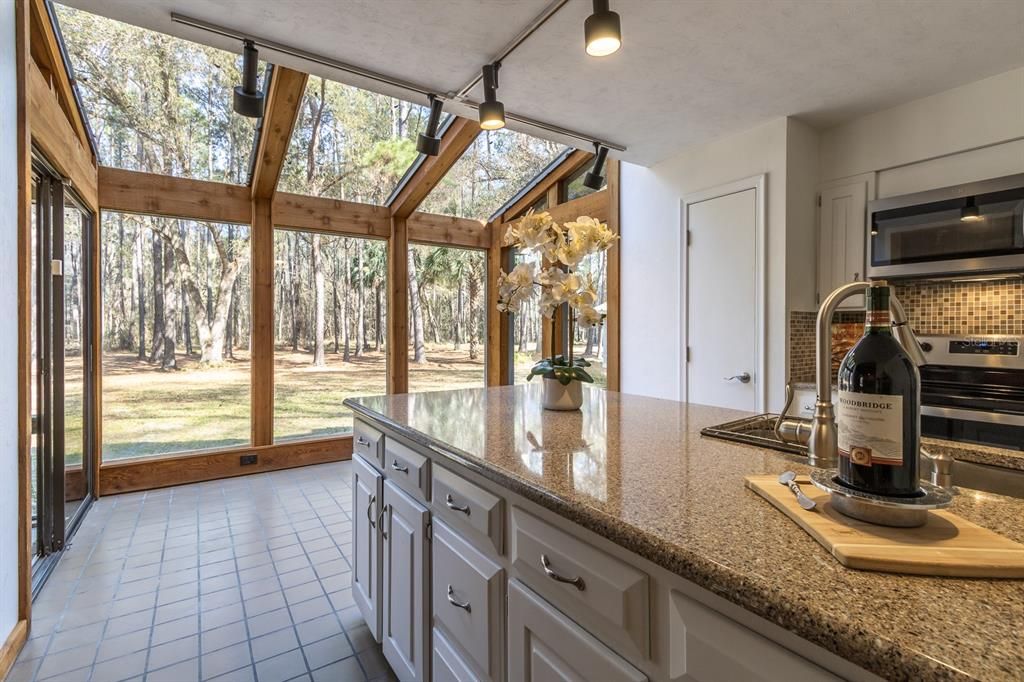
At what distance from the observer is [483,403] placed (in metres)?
2.12

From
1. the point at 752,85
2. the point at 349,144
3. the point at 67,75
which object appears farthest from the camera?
the point at 349,144

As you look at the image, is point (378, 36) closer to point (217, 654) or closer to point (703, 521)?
point (703, 521)

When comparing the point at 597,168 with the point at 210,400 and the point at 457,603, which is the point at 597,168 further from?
the point at 210,400

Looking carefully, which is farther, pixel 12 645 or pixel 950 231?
pixel 950 231

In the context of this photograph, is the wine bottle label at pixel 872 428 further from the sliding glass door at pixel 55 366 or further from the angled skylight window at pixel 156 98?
the angled skylight window at pixel 156 98

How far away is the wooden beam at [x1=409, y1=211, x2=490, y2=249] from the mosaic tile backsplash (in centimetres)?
339

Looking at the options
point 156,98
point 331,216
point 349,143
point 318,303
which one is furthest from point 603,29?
point 318,303

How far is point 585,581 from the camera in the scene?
0.89 meters

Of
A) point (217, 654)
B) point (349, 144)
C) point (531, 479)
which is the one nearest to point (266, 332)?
point (349, 144)

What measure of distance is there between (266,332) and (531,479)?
395 centimetres

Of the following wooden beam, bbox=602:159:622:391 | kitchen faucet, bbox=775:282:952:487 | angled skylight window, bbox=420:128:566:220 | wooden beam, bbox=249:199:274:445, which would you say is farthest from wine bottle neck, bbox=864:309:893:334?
wooden beam, bbox=249:199:274:445

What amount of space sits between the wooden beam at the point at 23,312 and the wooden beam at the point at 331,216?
7.60 ft

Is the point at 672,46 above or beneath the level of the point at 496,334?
above

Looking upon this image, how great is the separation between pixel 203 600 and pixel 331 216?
3.37 m
